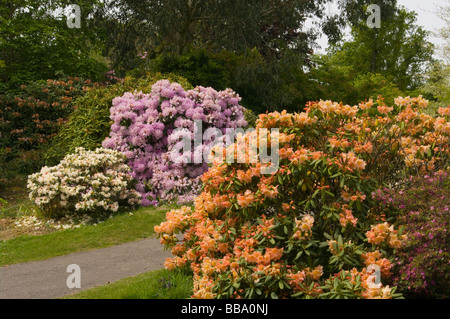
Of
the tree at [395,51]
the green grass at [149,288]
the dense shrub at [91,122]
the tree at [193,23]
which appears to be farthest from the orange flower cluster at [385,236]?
the tree at [395,51]

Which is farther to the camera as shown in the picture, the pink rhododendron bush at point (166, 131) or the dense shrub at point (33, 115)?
the dense shrub at point (33, 115)

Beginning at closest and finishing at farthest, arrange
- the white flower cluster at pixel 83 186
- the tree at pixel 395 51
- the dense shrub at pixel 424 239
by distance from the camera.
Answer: the dense shrub at pixel 424 239, the white flower cluster at pixel 83 186, the tree at pixel 395 51

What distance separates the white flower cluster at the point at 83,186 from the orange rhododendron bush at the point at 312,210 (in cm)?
331

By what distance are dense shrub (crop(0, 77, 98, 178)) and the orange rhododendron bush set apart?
374 inches

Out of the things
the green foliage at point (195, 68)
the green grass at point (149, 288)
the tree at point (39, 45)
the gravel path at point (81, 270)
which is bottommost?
the gravel path at point (81, 270)

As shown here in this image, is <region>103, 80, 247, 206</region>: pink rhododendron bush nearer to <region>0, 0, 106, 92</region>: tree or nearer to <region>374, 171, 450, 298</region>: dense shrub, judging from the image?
<region>374, 171, 450, 298</region>: dense shrub

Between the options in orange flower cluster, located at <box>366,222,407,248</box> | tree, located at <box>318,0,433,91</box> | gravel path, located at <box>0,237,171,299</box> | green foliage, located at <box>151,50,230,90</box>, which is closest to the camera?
orange flower cluster, located at <box>366,222,407,248</box>

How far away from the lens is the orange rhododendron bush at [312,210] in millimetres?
3549

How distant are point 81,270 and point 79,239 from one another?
1.40 m

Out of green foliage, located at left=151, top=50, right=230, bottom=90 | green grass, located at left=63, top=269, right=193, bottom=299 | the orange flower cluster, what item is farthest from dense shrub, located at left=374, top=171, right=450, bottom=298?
green foliage, located at left=151, top=50, right=230, bottom=90

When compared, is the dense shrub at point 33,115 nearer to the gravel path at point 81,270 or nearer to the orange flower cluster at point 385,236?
the gravel path at point 81,270

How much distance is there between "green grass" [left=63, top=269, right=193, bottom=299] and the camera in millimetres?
4043

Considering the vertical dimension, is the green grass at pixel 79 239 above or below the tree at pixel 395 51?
below

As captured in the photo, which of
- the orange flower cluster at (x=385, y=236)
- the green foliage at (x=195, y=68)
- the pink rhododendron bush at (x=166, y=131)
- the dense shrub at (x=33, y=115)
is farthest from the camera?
the green foliage at (x=195, y=68)
